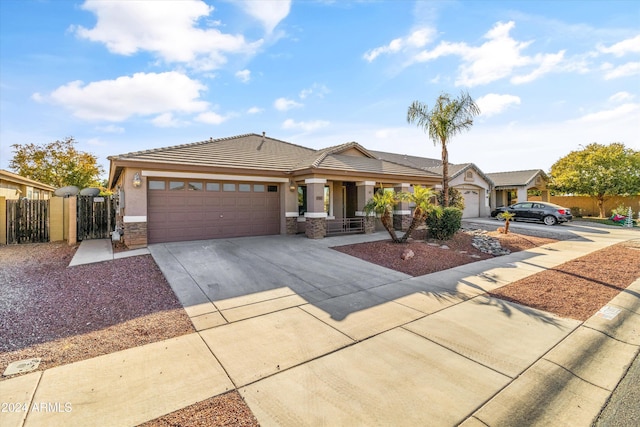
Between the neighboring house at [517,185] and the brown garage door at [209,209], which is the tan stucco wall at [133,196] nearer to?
the brown garage door at [209,209]

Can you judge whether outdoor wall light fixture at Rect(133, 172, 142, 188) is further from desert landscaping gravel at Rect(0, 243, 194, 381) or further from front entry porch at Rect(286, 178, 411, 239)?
front entry porch at Rect(286, 178, 411, 239)

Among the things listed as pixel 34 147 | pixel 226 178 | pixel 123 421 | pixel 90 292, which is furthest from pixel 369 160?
pixel 34 147

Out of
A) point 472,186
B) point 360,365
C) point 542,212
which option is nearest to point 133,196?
point 360,365

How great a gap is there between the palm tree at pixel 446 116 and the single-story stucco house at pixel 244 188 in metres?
2.33

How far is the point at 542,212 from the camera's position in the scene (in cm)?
2045

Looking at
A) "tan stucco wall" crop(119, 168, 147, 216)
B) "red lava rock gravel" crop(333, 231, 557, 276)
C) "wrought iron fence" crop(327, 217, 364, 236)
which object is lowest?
"red lava rock gravel" crop(333, 231, 557, 276)

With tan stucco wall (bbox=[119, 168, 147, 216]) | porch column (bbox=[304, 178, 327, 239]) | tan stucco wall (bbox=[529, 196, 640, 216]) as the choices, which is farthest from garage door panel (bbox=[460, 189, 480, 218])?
tan stucco wall (bbox=[119, 168, 147, 216])

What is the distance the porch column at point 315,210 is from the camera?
12992 millimetres

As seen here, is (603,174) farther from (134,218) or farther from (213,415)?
(134,218)

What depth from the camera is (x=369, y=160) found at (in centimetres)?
1650

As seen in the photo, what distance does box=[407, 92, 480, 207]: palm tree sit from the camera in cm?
1470

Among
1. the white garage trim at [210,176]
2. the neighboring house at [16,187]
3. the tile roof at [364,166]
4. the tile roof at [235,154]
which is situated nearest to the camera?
the white garage trim at [210,176]

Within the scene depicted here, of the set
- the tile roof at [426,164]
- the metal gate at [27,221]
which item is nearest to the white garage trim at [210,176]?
the metal gate at [27,221]

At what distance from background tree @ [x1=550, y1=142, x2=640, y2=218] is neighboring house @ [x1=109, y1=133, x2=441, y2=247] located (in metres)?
16.8
